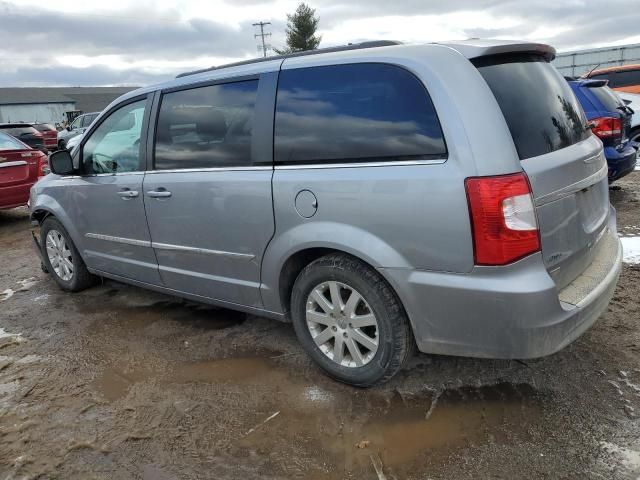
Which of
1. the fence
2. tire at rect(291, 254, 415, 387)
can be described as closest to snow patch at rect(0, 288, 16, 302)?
tire at rect(291, 254, 415, 387)

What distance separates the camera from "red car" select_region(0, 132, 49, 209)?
7.93 metres

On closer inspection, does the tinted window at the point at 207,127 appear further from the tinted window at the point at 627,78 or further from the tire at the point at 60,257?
the tinted window at the point at 627,78

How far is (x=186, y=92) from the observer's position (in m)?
3.59

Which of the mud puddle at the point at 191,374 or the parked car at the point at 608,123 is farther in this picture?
the parked car at the point at 608,123

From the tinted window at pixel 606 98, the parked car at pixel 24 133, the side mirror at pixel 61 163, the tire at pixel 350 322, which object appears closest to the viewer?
the tire at pixel 350 322

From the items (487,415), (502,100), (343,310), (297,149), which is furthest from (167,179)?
(487,415)

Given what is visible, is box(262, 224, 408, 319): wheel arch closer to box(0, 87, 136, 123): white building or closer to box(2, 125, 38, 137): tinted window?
box(2, 125, 38, 137): tinted window

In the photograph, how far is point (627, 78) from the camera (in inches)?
495

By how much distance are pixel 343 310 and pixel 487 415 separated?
90 centimetres

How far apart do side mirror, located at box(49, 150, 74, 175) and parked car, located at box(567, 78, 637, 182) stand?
536cm

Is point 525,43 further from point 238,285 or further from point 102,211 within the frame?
point 102,211

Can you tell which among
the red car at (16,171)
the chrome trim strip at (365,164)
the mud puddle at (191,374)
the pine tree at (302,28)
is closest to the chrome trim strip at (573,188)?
the chrome trim strip at (365,164)

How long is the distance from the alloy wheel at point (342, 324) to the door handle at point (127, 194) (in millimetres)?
1639

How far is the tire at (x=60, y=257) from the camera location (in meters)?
4.79
